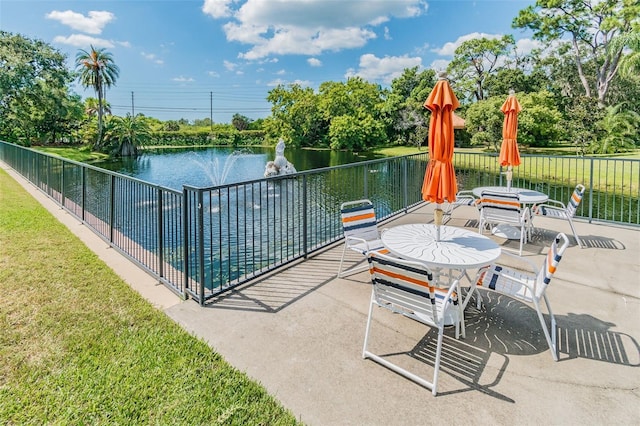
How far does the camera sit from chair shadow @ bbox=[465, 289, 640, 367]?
8.33ft

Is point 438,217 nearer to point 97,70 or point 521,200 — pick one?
point 521,200

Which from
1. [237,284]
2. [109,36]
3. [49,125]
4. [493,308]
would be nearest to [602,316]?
[493,308]

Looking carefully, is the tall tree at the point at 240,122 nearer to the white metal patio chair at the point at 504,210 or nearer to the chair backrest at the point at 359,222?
the white metal patio chair at the point at 504,210

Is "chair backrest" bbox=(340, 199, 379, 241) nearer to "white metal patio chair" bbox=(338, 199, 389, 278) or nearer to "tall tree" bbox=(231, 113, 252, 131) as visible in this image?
"white metal patio chair" bbox=(338, 199, 389, 278)

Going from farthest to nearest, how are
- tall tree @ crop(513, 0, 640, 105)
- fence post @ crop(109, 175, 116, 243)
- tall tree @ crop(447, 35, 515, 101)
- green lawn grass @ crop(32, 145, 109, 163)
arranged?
tall tree @ crop(447, 35, 515, 101) → green lawn grass @ crop(32, 145, 109, 163) → tall tree @ crop(513, 0, 640, 105) → fence post @ crop(109, 175, 116, 243)

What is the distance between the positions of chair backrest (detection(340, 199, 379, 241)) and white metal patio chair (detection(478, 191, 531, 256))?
5.76 feet

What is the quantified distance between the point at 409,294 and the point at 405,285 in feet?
0.22

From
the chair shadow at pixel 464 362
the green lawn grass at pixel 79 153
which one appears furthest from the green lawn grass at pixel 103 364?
the green lawn grass at pixel 79 153

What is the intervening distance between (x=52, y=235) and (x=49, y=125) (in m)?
37.3

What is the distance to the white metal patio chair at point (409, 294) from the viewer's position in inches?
85.1

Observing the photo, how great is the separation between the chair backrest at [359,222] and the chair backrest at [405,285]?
5.15 ft

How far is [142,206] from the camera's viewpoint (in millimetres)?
4250

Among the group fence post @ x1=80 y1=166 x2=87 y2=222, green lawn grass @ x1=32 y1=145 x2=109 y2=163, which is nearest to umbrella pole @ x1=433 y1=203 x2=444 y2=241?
fence post @ x1=80 y1=166 x2=87 y2=222

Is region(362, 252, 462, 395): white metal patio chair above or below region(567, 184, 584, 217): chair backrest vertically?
below
